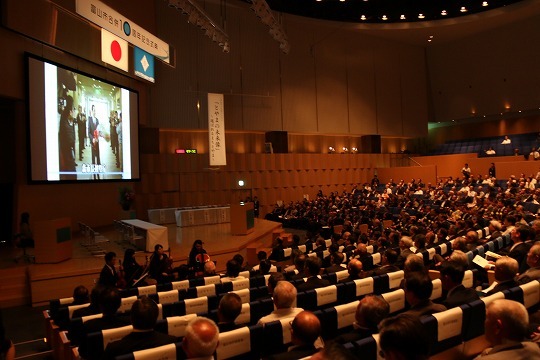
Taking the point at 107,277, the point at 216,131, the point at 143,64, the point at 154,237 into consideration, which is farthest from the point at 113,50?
the point at 216,131

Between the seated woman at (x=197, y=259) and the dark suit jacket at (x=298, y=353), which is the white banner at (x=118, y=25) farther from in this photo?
the dark suit jacket at (x=298, y=353)

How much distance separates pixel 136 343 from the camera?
2.79 metres

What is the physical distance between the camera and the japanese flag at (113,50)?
823 centimetres

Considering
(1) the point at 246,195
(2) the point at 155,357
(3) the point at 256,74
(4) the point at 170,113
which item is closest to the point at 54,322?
(2) the point at 155,357

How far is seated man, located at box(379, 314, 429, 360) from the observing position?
1.77 m

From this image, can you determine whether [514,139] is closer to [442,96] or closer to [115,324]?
[442,96]

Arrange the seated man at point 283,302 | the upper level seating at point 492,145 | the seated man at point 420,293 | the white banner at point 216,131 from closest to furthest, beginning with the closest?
the seated man at point 420,293 → the seated man at point 283,302 → the white banner at point 216,131 → the upper level seating at point 492,145

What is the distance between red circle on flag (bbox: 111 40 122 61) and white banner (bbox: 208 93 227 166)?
765cm

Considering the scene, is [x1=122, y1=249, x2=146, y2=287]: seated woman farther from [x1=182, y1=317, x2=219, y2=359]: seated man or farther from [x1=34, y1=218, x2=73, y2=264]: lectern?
[x1=182, y1=317, x2=219, y2=359]: seated man

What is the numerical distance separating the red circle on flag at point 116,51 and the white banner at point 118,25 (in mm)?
519

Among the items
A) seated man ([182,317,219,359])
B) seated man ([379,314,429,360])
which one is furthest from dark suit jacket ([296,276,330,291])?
seated man ([379,314,429,360])

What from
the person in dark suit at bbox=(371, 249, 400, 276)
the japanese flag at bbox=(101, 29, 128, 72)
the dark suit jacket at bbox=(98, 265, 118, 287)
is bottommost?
the dark suit jacket at bbox=(98, 265, 118, 287)

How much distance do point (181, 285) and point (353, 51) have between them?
1967 cm

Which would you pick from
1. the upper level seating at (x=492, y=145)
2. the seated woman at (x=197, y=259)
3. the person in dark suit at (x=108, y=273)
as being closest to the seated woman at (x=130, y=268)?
the person in dark suit at (x=108, y=273)
